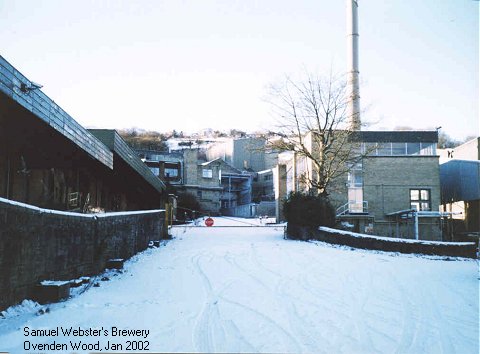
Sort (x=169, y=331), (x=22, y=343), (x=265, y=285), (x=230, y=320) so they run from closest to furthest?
(x=22, y=343) → (x=169, y=331) → (x=230, y=320) → (x=265, y=285)

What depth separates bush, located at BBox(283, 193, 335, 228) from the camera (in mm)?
22297

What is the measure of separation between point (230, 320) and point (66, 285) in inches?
118

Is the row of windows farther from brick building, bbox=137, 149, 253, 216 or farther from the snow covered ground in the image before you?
brick building, bbox=137, 149, 253, 216

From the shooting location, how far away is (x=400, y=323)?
679 centimetres

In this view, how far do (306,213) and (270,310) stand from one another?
15320 mm

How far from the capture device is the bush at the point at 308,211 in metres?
22.3

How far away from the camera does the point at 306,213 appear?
2236 centimetres

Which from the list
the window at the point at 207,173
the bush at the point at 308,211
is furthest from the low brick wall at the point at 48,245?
the window at the point at 207,173

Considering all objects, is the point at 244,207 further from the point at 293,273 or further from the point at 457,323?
the point at 457,323

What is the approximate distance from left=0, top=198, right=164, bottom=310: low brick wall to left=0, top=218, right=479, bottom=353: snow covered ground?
449 mm

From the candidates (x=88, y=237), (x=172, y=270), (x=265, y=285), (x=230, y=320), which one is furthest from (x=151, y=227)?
(x=230, y=320)

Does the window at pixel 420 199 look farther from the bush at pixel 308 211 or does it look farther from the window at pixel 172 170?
the window at pixel 172 170

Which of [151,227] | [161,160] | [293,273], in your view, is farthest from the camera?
[161,160]

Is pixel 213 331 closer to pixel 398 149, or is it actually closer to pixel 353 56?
pixel 398 149
